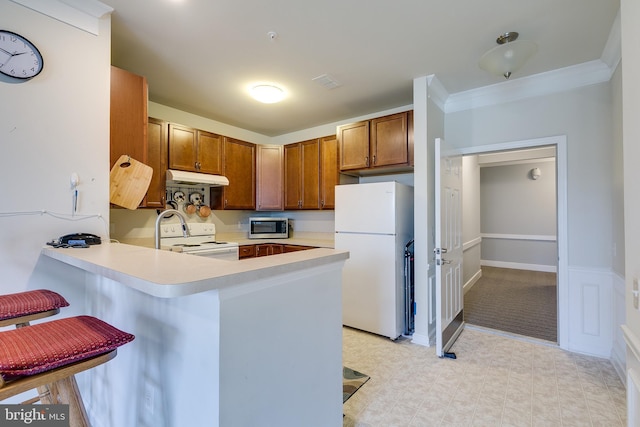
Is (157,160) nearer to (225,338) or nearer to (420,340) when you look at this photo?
(225,338)

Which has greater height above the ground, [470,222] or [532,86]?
[532,86]

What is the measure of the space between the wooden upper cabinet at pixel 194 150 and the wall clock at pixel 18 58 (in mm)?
1657

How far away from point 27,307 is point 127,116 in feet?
4.84

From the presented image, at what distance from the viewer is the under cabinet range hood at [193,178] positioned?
3238 mm

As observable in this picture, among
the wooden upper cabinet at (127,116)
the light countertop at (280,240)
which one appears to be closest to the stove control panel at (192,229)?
the light countertop at (280,240)

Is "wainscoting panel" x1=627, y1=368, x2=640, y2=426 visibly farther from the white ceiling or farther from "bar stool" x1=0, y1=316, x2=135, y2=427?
the white ceiling

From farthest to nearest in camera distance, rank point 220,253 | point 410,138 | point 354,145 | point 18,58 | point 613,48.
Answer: point 354,145, point 220,253, point 410,138, point 613,48, point 18,58

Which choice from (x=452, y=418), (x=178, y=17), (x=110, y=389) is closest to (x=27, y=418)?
(x=110, y=389)

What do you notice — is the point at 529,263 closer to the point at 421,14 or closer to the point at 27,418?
the point at 421,14

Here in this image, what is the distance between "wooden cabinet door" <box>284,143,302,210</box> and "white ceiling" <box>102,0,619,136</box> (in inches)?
45.2

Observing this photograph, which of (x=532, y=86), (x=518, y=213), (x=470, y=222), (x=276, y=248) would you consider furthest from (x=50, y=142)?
(x=518, y=213)

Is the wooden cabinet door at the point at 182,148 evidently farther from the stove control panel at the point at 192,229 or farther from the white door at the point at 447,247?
the white door at the point at 447,247

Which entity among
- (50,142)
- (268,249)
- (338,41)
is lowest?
(268,249)

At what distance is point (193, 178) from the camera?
3.38 metres
